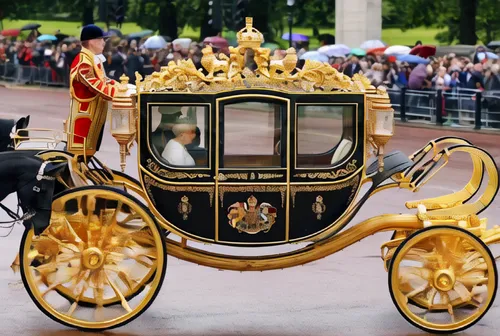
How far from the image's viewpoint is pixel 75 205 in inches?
373

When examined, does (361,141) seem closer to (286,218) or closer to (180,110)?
(286,218)

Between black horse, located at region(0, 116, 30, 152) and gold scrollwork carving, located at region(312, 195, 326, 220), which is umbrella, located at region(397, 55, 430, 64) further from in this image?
gold scrollwork carving, located at region(312, 195, 326, 220)

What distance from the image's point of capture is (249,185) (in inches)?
378

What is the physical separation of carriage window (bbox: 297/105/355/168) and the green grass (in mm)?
37178

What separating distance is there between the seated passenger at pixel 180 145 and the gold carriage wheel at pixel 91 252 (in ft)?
1.84

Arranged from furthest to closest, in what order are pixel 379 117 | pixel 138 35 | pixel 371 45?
pixel 138 35 < pixel 371 45 < pixel 379 117

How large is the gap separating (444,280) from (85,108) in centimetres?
337

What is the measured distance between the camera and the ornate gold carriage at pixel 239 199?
31.2 ft

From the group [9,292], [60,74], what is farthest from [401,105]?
[9,292]

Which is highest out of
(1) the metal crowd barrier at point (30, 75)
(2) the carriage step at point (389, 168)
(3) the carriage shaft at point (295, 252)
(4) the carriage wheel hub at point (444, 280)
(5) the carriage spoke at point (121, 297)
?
(2) the carriage step at point (389, 168)

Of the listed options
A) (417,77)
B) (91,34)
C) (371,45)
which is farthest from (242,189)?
(371,45)

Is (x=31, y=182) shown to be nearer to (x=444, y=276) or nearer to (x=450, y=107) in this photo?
(x=444, y=276)

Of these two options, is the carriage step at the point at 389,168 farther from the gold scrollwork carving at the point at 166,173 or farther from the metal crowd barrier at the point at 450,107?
the metal crowd barrier at the point at 450,107

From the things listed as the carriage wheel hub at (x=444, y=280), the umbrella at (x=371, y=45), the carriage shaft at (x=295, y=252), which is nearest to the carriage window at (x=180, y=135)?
the carriage shaft at (x=295, y=252)
